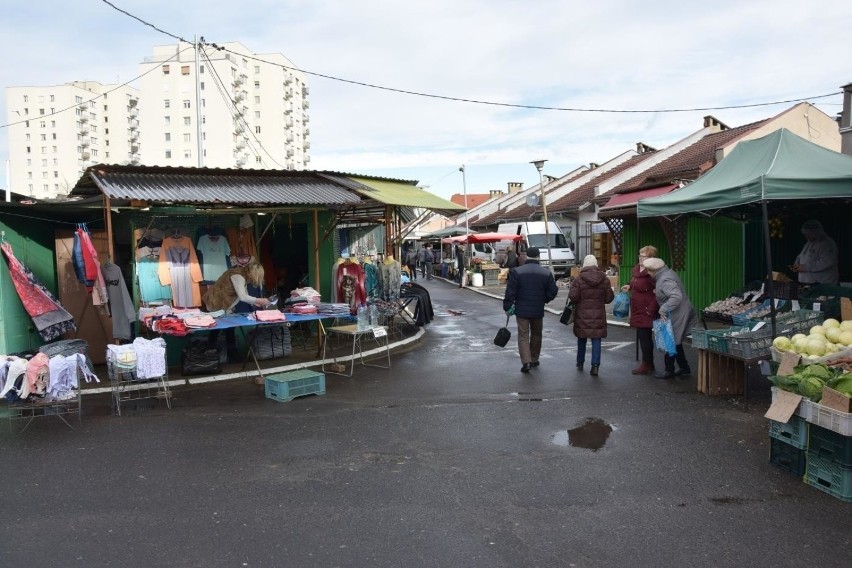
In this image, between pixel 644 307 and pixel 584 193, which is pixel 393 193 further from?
pixel 584 193

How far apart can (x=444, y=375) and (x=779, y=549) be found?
5.92 m

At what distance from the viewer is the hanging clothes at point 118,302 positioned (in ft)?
30.2

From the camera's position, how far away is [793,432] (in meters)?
5.24

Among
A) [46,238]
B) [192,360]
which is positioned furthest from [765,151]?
[46,238]

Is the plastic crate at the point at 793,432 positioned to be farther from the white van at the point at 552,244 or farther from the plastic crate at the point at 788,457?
the white van at the point at 552,244

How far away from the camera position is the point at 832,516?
14.8ft

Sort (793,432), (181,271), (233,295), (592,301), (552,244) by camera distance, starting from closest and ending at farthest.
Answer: (793,432) → (592,301) → (181,271) → (233,295) → (552,244)

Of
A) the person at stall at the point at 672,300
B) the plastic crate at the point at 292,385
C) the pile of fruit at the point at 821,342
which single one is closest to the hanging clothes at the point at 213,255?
the plastic crate at the point at 292,385

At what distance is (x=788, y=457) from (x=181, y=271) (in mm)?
8765

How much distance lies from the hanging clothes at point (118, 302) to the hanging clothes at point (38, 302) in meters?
0.98

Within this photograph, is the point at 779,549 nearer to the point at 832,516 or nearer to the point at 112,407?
the point at 832,516

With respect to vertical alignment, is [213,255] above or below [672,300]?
above

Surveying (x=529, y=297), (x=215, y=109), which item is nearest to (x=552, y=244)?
(x=529, y=297)

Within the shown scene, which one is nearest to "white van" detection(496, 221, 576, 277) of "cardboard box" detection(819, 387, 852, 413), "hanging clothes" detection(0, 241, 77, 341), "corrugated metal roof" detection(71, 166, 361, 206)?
"corrugated metal roof" detection(71, 166, 361, 206)
